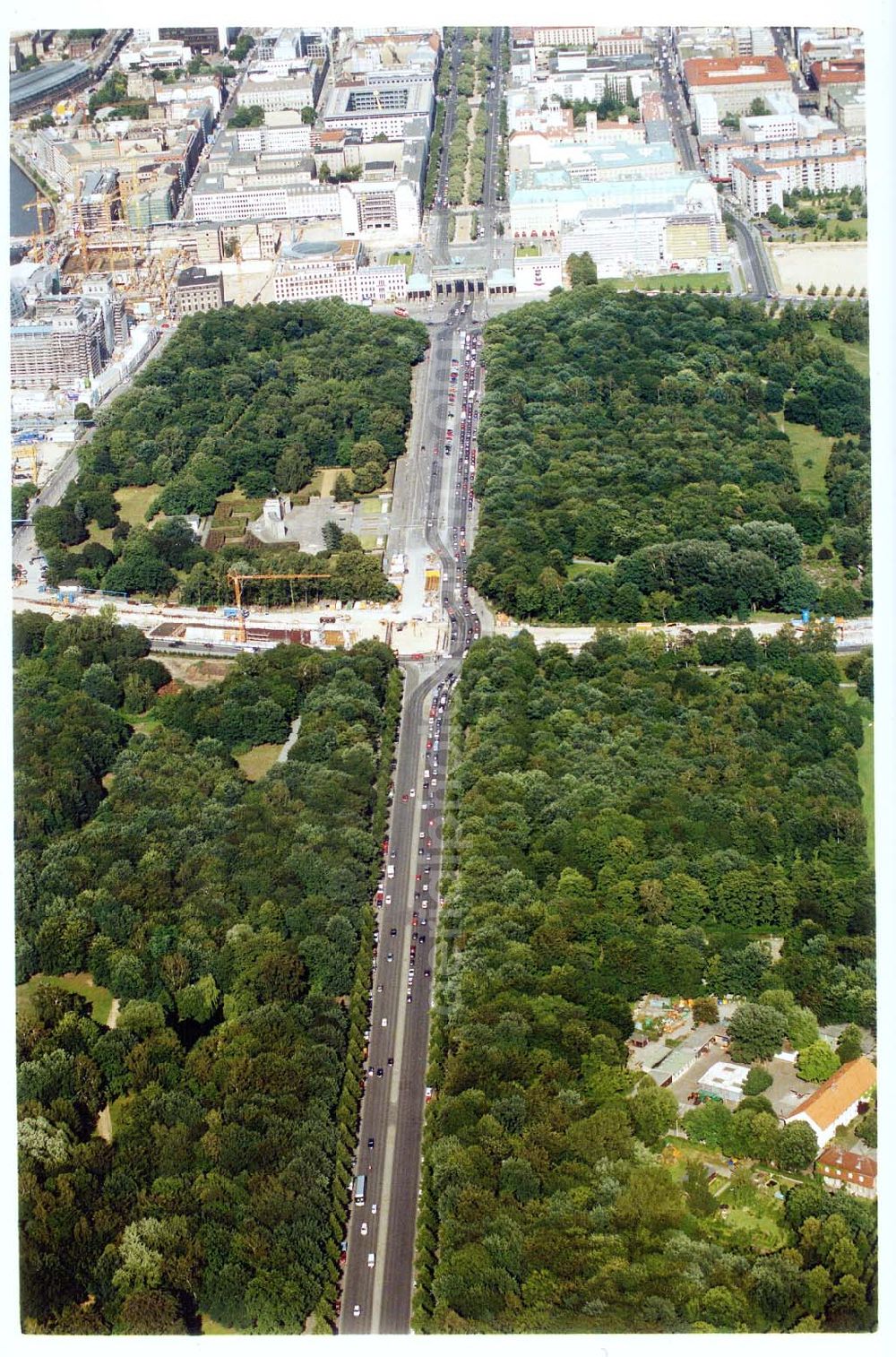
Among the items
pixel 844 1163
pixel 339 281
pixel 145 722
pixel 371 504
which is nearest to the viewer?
pixel 844 1163

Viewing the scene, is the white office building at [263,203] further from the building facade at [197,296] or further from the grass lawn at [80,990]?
the grass lawn at [80,990]

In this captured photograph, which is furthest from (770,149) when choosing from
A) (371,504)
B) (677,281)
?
(371,504)

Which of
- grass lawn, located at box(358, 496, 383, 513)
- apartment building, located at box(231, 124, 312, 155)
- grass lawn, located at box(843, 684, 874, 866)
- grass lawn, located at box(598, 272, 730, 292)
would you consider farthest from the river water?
grass lawn, located at box(843, 684, 874, 866)

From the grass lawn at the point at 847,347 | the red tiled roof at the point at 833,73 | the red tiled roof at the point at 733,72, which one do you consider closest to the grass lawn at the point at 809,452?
the grass lawn at the point at 847,347

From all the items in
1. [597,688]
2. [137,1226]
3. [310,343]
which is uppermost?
[310,343]

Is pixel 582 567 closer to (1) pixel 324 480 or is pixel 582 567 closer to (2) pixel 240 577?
(2) pixel 240 577

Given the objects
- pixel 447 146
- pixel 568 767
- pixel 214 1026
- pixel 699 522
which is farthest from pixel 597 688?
pixel 447 146

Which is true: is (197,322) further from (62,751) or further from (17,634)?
(62,751)

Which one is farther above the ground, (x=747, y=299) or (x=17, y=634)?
(x=747, y=299)
